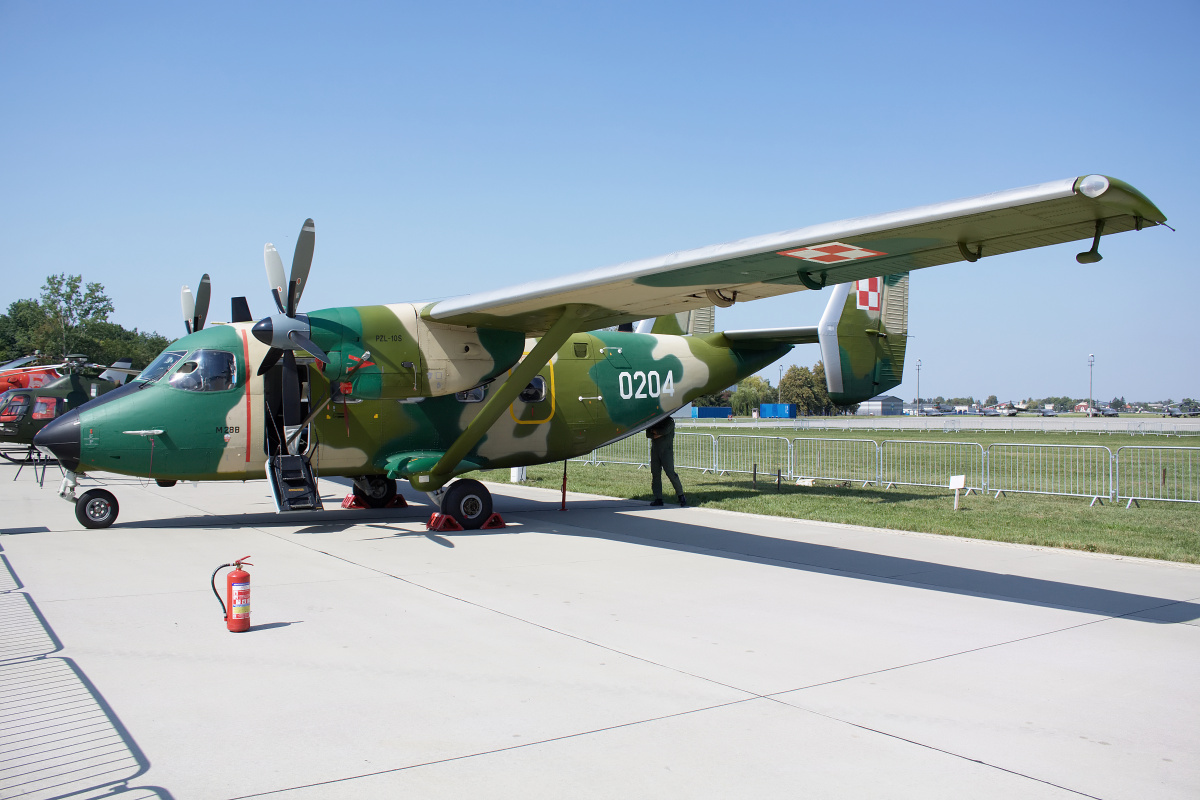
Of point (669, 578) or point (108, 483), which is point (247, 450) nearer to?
point (669, 578)

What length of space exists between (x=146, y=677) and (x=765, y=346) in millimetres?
13245

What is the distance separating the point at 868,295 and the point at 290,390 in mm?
10502

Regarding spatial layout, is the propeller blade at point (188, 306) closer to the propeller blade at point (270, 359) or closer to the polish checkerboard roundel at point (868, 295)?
the propeller blade at point (270, 359)

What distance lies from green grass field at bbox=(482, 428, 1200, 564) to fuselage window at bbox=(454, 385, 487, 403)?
16.6 feet

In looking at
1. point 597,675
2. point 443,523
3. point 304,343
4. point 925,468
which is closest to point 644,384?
point 443,523

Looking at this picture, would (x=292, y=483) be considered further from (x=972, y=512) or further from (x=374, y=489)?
(x=972, y=512)

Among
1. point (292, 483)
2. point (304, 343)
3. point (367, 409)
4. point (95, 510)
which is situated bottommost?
point (95, 510)

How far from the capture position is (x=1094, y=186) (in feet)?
19.9

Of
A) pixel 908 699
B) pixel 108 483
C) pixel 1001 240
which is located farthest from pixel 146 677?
pixel 108 483

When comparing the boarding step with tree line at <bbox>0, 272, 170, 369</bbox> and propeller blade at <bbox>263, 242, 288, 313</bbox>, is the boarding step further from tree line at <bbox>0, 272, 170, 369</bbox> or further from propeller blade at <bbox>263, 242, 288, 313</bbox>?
tree line at <bbox>0, 272, 170, 369</bbox>

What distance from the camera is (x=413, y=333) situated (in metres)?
12.3

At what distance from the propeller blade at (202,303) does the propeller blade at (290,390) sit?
11.8ft

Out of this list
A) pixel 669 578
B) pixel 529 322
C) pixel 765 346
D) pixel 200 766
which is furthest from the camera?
pixel 765 346

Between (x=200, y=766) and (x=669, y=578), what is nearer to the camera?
(x=200, y=766)
